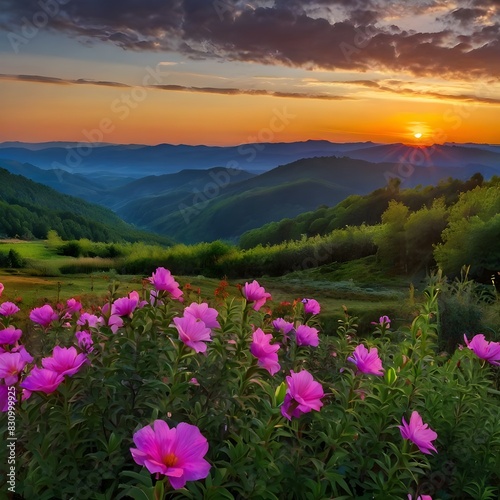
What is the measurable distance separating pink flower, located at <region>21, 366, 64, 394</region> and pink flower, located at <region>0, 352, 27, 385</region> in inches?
11.7

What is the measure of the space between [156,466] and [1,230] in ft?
284

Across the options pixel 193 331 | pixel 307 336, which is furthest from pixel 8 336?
pixel 307 336

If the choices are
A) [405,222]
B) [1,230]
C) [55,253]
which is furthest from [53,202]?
[405,222]

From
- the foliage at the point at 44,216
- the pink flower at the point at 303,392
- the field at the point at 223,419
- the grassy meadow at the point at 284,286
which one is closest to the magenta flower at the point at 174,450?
the field at the point at 223,419

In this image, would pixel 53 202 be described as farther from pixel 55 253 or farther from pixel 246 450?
pixel 246 450

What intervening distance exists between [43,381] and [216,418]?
0.71 metres

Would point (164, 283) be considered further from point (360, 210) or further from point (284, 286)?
point (360, 210)

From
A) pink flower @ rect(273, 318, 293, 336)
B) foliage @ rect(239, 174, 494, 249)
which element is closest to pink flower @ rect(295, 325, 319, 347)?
pink flower @ rect(273, 318, 293, 336)

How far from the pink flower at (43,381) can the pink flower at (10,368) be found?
0.98ft

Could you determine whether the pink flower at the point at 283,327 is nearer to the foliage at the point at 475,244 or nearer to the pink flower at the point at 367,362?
the pink flower at the point at 367,362

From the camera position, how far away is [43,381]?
216 centimetres

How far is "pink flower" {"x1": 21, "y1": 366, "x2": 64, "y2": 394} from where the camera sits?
2.14 metres

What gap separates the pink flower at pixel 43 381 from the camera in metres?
2.14

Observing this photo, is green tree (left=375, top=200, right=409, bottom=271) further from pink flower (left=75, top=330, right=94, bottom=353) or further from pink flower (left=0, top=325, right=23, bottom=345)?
pink flower (left=0, top=325, right=23, bottom=345)
